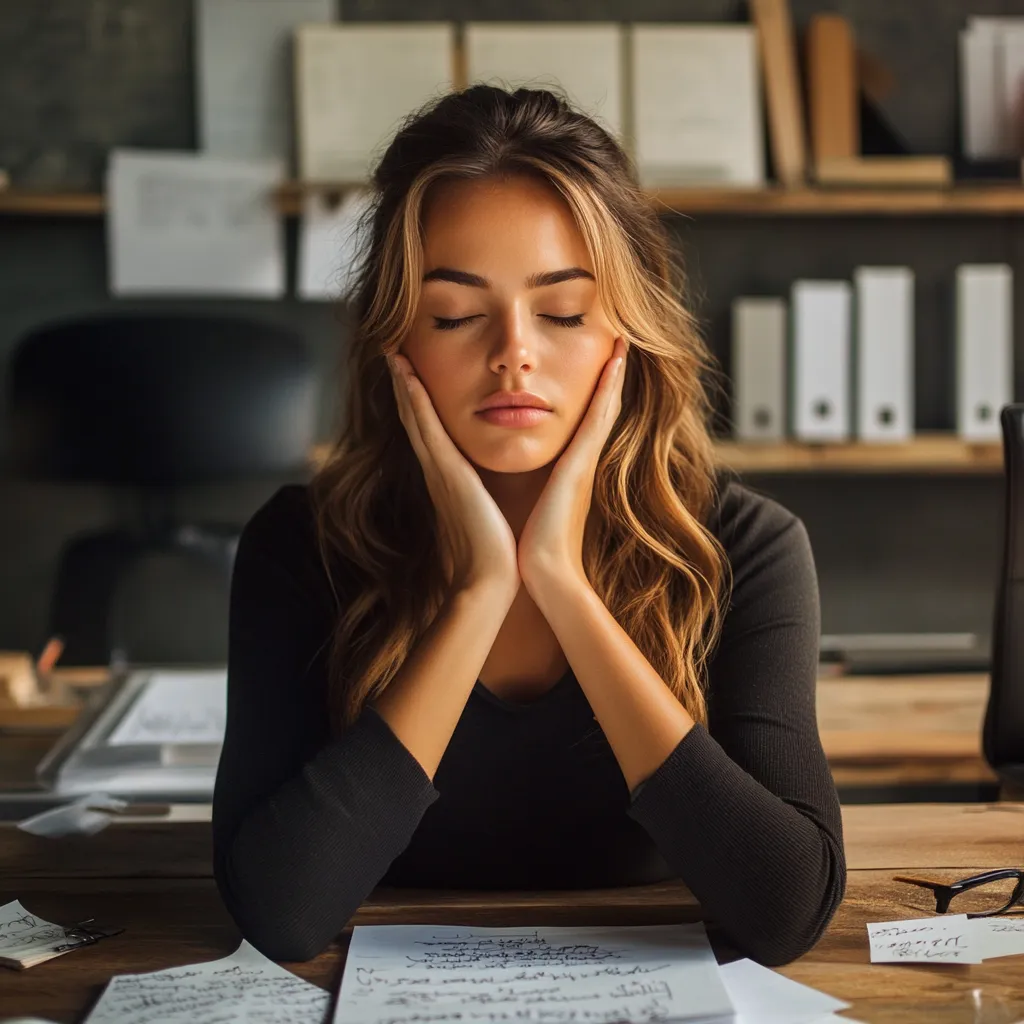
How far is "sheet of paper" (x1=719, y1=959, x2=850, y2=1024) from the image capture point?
2.71ft

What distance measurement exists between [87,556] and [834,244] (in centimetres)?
200

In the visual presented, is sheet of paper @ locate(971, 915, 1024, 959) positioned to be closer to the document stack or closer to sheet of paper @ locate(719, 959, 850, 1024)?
sheet of paper @ locate(719, 959, 850, 1024)

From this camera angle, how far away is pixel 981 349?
3.02 meters

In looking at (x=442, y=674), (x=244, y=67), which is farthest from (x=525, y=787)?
(x=244, y=67)

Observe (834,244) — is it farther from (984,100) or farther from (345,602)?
(345,602)

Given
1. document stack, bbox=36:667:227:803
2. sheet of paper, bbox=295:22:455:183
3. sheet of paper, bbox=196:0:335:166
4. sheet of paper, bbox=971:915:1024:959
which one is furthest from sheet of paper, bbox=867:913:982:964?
sheet of paper, bbox=196:0:335:166

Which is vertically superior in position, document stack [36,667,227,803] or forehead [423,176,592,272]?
forehead [423,176,592,272]

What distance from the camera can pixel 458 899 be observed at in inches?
41.8

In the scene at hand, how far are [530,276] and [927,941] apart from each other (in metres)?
0.65

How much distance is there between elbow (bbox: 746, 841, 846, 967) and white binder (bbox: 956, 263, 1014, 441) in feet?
7.45

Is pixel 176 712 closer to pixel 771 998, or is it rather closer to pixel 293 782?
pixel 293 782

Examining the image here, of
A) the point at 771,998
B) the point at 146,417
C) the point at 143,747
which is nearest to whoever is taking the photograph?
the point at 771,998

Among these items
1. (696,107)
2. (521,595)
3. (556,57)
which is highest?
(556,57)

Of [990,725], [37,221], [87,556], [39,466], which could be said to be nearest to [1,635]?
[87,556]
